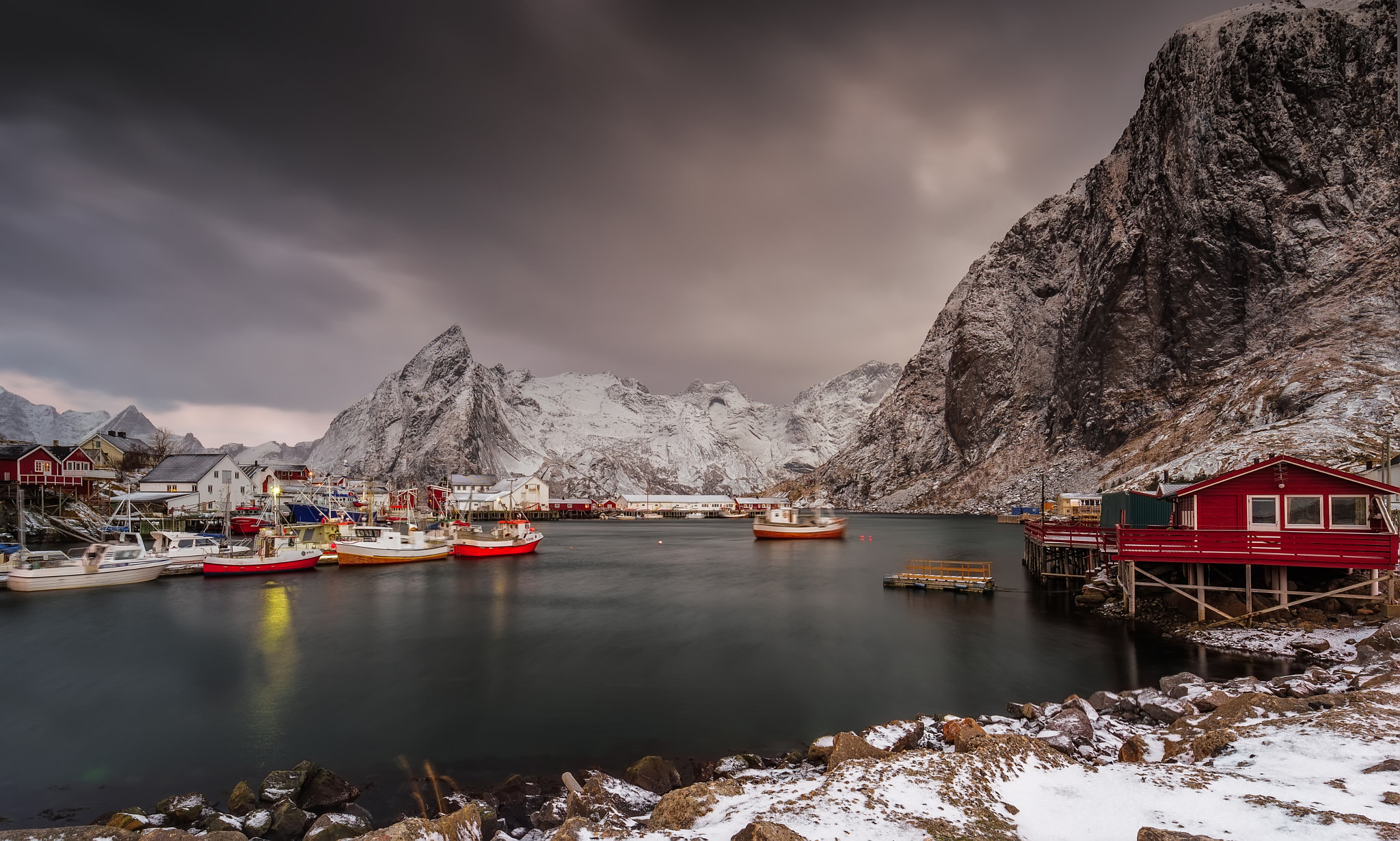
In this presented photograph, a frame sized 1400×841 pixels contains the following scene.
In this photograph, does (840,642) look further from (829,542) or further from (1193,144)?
A: (1193,144)

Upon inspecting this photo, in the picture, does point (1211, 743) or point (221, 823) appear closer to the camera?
point (1211, 743)

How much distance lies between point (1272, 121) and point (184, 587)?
153 metres

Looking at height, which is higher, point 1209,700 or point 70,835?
point 1209,700

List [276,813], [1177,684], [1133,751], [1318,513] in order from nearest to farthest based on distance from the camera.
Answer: [1133,751] → [276,813] → [1177,684] → [1318,513]

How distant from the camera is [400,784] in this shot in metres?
13.2

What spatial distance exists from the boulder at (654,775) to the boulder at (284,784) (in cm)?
635

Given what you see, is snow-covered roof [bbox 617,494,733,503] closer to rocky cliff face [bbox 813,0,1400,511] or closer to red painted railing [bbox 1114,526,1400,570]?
rocky cliff face [bbox 813,0,1400,511]

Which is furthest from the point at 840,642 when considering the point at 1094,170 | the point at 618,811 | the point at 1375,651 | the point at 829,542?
the point at 1094,170

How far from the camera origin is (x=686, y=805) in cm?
872

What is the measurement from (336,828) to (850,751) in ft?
29.7

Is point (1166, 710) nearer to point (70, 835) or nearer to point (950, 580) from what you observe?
point (70, 835)

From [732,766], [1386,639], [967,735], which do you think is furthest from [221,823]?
[1386,639]

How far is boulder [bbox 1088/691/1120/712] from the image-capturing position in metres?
14.7

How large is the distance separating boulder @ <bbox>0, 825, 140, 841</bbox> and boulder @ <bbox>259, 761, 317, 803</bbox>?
3260mm
